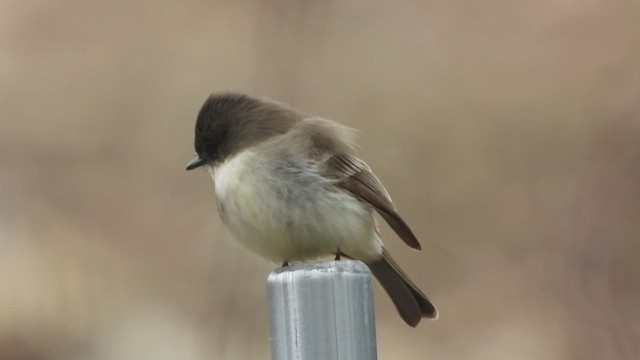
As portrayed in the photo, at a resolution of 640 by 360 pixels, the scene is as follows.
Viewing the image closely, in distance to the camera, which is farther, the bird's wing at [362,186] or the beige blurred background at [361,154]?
the beige blurred background at [361,154]

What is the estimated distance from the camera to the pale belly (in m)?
2.72

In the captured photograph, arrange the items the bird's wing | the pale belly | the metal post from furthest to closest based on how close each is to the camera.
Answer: the bird's wing < the pale belly < the metal post

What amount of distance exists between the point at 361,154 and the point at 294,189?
124 inches

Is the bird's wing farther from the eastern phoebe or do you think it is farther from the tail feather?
the tail feather

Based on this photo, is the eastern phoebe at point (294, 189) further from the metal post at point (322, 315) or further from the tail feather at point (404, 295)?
the metal post at point (322, 315)

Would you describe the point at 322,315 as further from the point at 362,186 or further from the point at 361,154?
the point at 361,154

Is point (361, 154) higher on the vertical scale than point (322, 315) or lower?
lower

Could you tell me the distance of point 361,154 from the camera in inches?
233

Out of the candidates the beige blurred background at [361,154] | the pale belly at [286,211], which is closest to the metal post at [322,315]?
the pale belly at [286,211]

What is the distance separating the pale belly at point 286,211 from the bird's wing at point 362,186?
0.03 m

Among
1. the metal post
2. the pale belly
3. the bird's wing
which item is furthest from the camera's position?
the bird's wing

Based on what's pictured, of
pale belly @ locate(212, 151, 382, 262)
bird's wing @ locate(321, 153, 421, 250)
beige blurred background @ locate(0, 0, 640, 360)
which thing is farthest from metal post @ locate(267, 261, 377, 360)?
beige blurred background @ locate(0, 0, 640, 360)

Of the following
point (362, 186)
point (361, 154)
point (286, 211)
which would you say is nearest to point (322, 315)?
point (286, 211)

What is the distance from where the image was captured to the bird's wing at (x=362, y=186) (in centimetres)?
283
